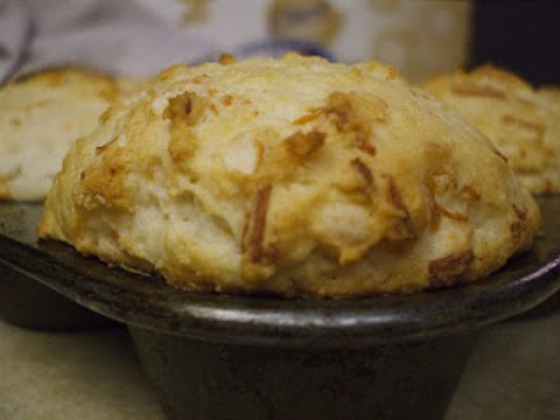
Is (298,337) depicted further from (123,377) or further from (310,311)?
(123,377)

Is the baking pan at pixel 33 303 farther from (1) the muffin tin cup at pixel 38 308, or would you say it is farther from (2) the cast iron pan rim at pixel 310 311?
(2) the cast iron pan rim at pixel 310 311

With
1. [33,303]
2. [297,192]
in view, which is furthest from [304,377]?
[33,303]

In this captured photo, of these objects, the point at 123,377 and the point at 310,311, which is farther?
the point at 123,377

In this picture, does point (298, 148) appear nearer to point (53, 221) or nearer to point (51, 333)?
point (53, 221)

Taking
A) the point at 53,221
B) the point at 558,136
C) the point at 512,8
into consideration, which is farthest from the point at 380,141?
the point at 512,8

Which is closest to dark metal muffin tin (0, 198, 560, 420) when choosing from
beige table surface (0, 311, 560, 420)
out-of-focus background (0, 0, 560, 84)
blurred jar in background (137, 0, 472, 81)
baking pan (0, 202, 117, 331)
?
beige table surface (0, 311, 560, 420)

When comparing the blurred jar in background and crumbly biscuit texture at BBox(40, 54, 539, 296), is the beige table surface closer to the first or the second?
crumbly biscuit texture at BBox(40, 54, 539, 296)
